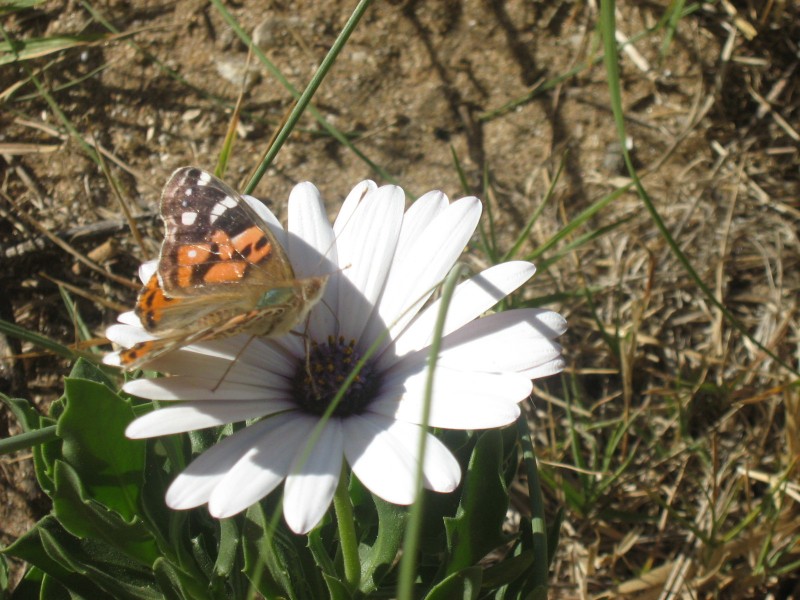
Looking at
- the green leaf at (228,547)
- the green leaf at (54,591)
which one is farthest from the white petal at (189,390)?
the green leaf at (54,591)

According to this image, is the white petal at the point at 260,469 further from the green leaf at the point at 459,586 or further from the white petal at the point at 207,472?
the green leaf at the point at 459,586

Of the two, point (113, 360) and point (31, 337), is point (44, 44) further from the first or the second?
point (113, 360)

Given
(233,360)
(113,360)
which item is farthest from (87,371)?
(113,360)

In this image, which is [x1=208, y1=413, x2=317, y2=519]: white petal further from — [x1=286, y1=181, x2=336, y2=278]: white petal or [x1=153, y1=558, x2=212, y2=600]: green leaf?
[x1=286, y1=181, x2=336, y2=278]: white petal

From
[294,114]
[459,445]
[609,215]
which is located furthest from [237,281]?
[609,215]

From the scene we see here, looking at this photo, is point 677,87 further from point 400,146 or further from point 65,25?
point 65,25
